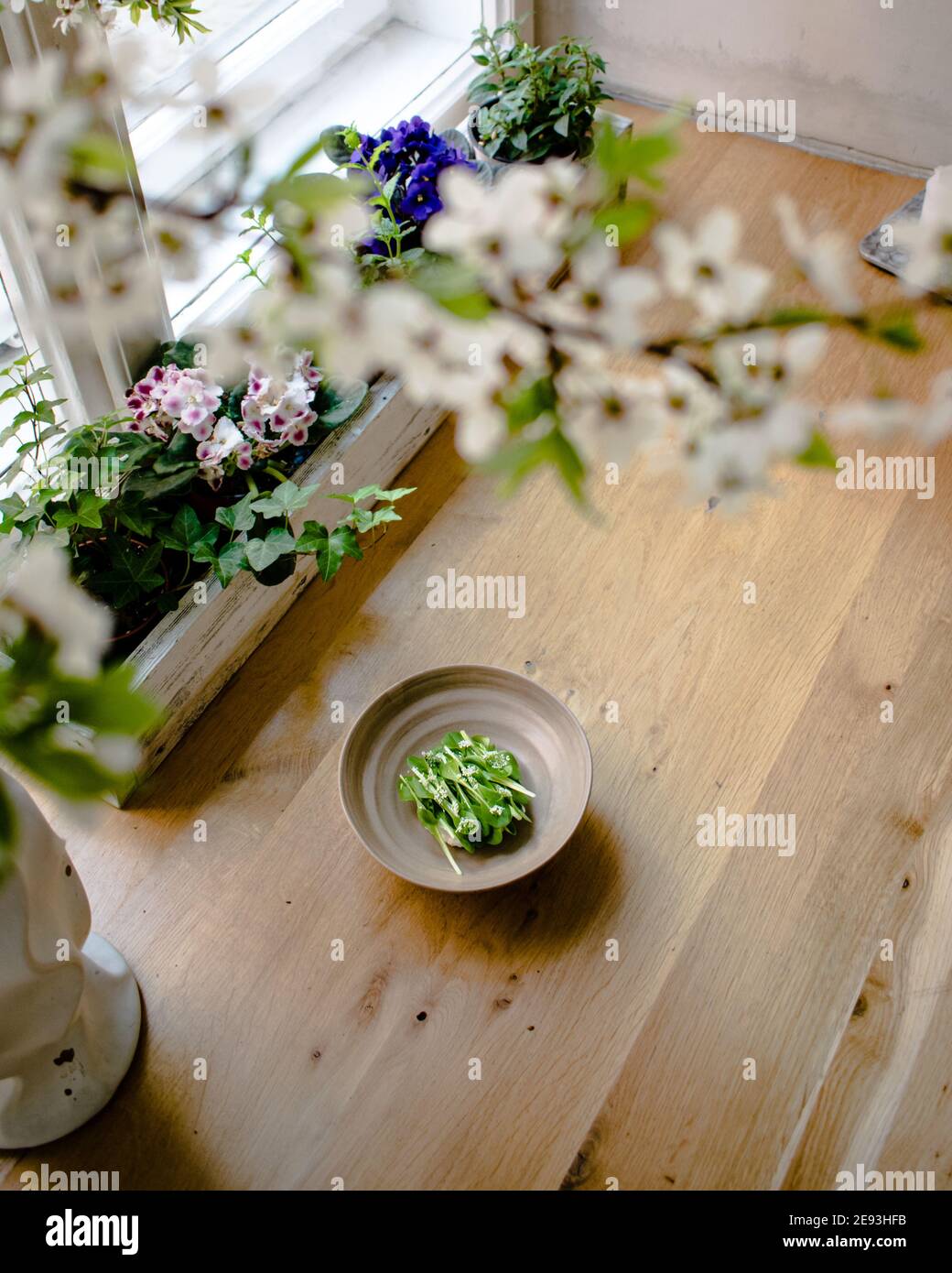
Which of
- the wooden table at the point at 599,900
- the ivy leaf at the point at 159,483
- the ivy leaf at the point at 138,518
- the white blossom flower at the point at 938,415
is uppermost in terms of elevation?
the white blossom flower at the point at 938,415

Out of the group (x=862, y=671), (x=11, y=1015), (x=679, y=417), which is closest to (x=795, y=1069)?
(x=862, y=671)

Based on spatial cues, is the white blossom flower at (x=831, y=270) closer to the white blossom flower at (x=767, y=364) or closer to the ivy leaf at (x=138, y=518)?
the white blossom flower at (x=767, y=364)

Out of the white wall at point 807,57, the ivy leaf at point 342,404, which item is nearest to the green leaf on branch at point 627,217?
the ivy leaf at point 342,404

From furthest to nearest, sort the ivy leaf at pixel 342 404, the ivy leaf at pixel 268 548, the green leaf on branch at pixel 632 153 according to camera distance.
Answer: the ivy leaf at pixel 342 404 < the ivy leaf at pixel 268 548 < the green leaf on branch at pixel 632 153

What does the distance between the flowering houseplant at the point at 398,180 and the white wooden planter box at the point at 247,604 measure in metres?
0.19

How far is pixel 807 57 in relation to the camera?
2195 millimetres

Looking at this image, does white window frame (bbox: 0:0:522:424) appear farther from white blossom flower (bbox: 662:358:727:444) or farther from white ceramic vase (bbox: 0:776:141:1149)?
white blossom flower (bbox: 662:358:727:444)

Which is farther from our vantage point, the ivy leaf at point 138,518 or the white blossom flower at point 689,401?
the ivy leaf at point 138,518

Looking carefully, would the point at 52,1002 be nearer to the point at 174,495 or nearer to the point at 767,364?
the point at 174,495

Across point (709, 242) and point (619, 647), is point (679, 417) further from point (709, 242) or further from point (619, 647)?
point (619, 647)

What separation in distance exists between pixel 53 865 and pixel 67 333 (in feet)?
1.76

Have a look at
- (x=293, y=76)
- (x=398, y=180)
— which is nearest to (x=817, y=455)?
(x=398, y=180)

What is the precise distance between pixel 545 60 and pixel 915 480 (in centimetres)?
100

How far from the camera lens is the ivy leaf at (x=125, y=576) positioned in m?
1.47
